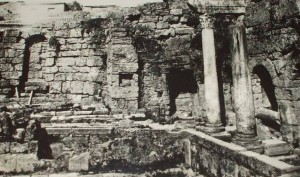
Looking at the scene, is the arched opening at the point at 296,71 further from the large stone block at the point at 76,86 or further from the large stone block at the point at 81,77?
the large stone block at the point at 76,86

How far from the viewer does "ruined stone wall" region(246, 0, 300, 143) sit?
7324mm

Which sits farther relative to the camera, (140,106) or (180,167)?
(140,106)

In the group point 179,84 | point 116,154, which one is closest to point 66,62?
point 179,84

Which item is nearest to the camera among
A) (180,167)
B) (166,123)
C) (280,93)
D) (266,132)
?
(180,167)

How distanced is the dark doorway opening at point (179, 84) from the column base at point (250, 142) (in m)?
5.20

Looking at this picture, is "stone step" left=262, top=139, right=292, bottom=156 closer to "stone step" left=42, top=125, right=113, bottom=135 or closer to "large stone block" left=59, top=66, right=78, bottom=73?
"stone step" left=42, top=125, right=113, bottom=135

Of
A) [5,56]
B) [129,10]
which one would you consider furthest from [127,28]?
Answer: [5,56]

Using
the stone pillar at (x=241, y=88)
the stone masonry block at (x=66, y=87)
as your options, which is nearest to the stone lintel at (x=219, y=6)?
the stone pillar at (x=241, y=88)

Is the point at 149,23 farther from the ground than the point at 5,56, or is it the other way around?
the point at 149,23

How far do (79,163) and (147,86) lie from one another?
4.39 metres

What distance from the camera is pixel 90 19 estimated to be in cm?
1071

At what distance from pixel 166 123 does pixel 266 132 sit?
10.7 ft

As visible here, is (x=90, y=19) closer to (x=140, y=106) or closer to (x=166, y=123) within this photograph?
(x=140, y=106)

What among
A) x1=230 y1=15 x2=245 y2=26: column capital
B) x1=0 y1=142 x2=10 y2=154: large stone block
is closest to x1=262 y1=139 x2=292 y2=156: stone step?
x1=230 y1=15 x2=245 y2=26: column capital
